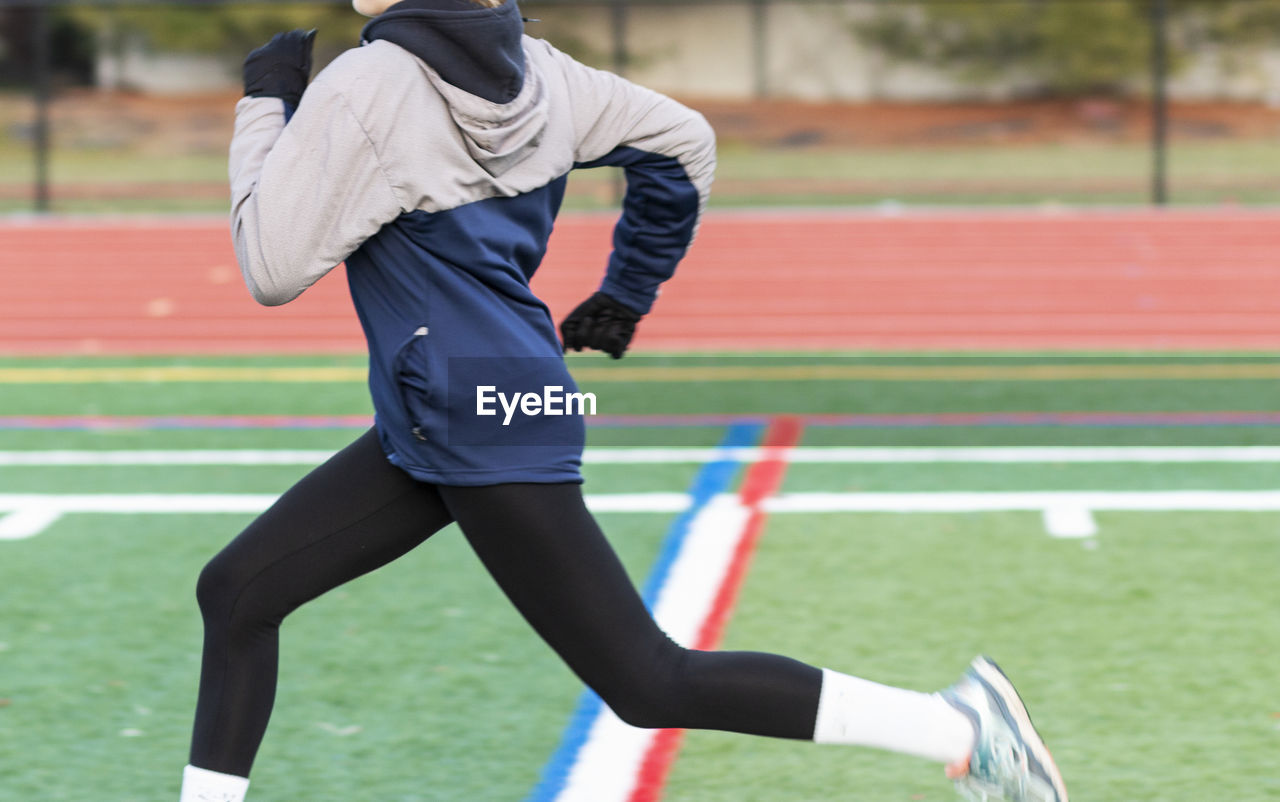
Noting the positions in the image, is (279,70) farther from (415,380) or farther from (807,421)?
(807,421)

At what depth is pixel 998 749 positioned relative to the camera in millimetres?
3121

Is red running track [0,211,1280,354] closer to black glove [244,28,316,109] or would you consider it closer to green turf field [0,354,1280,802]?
green turf field [0,354,1280,802]

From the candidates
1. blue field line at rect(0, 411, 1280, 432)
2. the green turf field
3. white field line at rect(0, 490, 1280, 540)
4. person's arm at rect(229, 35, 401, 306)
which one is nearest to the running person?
person's arm at rect(229, 35, 401, 306)

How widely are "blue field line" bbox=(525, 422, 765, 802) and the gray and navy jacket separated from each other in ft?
3.82

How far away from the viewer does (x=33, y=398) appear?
974cm

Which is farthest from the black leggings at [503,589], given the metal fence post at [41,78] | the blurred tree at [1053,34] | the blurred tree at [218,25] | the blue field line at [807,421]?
the blurred tree at [218,25]

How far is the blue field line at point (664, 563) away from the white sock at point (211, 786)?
79 cm

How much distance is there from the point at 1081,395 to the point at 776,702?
6.66 metres

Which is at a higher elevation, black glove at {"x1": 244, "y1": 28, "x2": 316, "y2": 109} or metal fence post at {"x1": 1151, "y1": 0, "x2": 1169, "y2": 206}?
black glove at {"x1": 244, "y1": 28, "x2": 316, "y2": 109}

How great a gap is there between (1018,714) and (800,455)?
14.6 feet

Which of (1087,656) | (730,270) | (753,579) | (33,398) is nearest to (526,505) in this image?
(1087,656)

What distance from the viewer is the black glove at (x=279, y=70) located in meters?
2.89

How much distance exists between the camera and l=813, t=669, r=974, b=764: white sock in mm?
3012

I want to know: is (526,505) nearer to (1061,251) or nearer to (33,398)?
(33,398)
